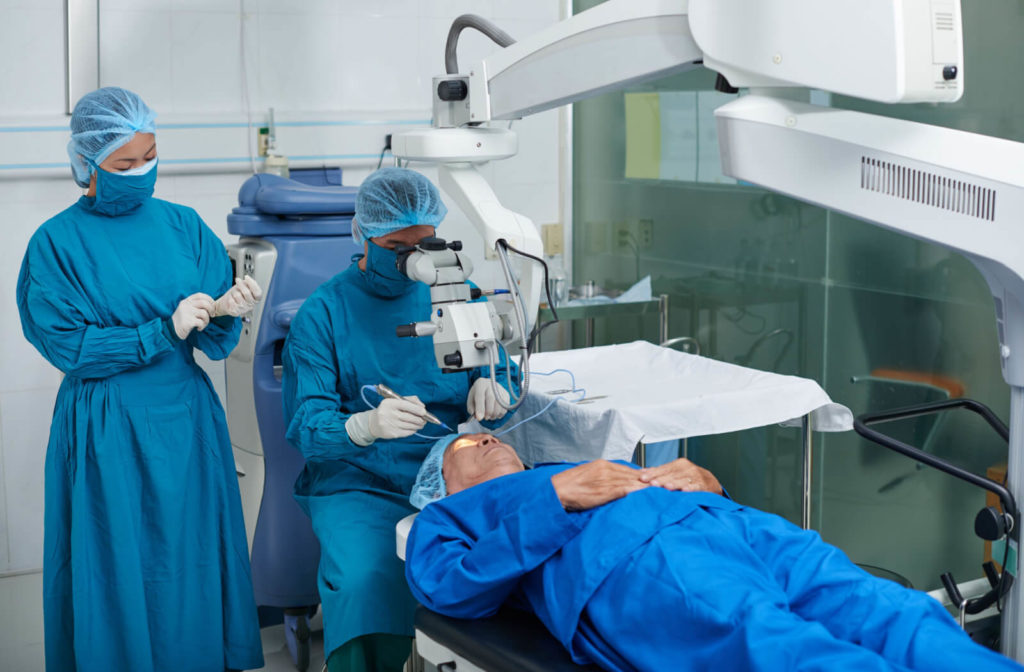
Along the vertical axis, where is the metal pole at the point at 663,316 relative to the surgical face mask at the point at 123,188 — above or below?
below

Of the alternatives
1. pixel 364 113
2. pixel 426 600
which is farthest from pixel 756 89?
pixel 364 113

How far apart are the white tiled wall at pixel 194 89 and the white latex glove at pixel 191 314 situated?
130 centimetres

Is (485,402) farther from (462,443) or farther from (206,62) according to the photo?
(206,62)

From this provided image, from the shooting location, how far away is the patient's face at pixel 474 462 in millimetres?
2115

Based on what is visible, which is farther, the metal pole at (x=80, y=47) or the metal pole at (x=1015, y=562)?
the metal pole at (x=80, y=47)

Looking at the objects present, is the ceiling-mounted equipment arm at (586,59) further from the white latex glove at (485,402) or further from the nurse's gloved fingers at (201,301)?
the nurse's gloved fingers at (201,301)

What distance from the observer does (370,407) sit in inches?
92.2

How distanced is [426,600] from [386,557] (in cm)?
33

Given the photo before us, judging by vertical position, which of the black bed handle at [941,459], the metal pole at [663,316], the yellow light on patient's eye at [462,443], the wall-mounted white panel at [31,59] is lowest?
the yellow light on patient's eye at [462,443]

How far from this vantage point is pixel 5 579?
3.49 m

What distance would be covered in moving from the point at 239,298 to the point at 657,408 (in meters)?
0.97

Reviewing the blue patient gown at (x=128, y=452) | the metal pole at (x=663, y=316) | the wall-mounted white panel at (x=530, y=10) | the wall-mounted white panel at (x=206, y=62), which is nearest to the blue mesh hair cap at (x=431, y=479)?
the blue patient gown at (x=128, y=452)

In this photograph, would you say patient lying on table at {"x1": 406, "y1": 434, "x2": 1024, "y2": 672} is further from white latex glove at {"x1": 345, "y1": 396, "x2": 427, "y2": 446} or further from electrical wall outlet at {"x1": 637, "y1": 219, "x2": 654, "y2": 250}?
electrical wall outlet at {"x1": 637, "y1": 219, "x2": 654, "y2": 250}

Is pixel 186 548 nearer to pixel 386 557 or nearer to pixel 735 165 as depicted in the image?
pixel 386 557
